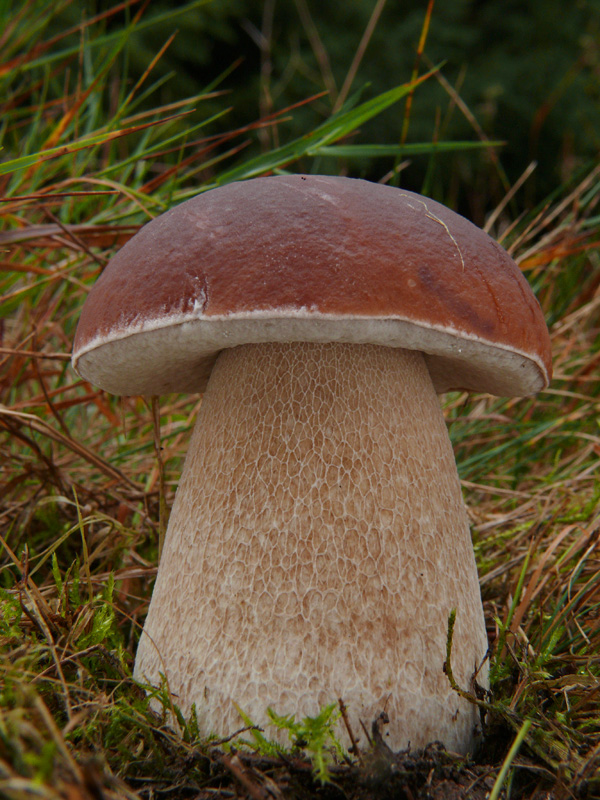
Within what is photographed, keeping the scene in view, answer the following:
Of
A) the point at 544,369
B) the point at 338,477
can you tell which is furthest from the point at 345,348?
the point at 544,369

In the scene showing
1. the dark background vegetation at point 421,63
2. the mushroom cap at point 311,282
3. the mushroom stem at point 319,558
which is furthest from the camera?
the dark background vegetation at point 421,63

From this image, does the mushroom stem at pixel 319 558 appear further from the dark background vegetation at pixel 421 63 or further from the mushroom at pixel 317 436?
the dark background vegetation at pixel 421 63

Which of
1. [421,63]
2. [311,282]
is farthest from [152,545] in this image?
[421,63]

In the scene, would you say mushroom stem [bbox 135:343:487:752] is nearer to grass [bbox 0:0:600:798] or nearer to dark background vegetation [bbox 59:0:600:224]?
grass [bbox 0:0:600:798]

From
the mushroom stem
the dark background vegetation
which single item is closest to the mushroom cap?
the mushroom stem

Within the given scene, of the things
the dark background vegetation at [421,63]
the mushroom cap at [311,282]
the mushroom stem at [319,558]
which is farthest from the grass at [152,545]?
the dark background vegetation at [421,63]

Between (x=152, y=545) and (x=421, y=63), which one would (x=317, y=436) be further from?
(x=421, y=63)

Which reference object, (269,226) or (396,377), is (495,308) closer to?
(396,377)
